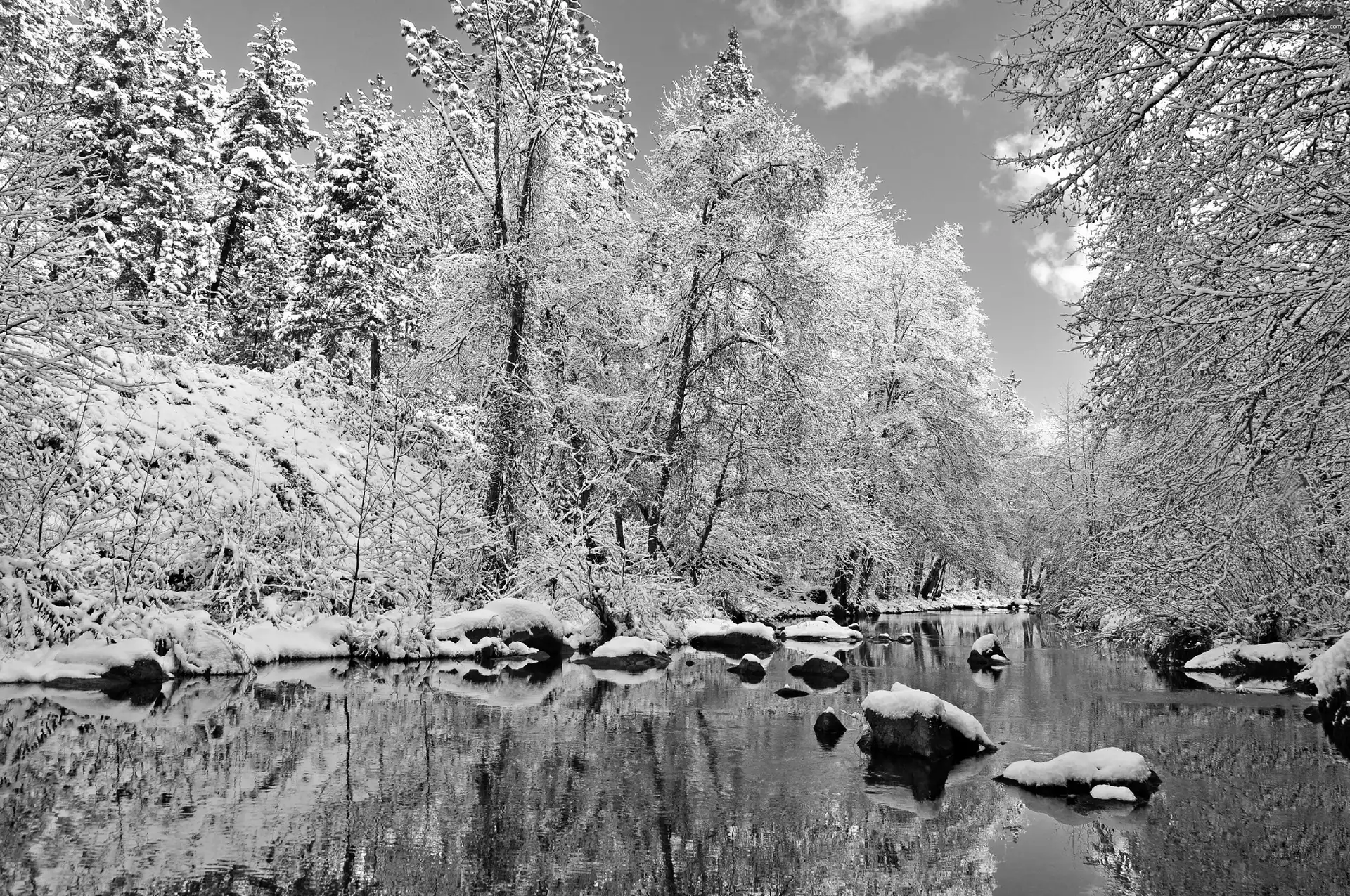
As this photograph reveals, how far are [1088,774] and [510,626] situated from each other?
10.5 m

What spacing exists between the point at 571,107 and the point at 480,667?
12265 millimetres

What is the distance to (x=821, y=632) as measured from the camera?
2069 cm

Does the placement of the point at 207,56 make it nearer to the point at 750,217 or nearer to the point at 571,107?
the point at 571,107

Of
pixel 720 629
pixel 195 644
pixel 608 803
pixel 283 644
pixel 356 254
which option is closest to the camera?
pixel 608 803

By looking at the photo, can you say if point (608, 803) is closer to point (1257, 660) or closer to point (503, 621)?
point (503, 621)

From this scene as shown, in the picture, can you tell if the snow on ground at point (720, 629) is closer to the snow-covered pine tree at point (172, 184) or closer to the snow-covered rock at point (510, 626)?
the snow-covered rock at point (510, 626)

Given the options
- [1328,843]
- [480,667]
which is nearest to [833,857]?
[1328,843]

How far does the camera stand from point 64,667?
10.6 metres

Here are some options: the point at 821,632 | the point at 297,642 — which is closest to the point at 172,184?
the point at 297,642

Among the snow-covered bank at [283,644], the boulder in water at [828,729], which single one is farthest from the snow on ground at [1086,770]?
the snow-covered bank at [283,644]

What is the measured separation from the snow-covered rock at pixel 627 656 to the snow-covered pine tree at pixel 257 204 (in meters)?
22.6

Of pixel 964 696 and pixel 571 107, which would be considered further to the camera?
pixel 571 107

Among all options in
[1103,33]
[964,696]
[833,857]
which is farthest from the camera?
[964,696]

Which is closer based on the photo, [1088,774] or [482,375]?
[1088,774]
